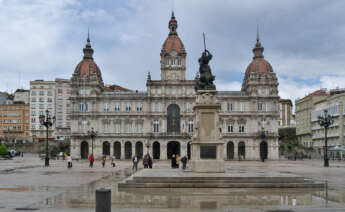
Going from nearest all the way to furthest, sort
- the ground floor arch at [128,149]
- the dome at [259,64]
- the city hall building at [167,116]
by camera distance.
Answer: the city hall building at [167,116], the ground floor arch at [128,149], the dome at [259,64]

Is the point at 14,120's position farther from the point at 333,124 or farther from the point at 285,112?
the point at 285,112

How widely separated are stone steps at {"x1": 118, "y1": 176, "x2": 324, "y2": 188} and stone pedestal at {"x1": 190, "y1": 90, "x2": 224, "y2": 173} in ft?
10.9

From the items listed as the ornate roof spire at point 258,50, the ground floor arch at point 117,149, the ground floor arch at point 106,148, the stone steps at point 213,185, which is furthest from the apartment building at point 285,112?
the stone steps at point 213,185

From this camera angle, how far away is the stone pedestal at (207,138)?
2280 centimetres

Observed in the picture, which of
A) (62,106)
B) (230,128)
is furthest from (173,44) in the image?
(62,106)

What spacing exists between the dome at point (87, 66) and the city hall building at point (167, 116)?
1.36m

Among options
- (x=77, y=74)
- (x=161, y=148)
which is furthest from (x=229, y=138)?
(x=77, y=74)

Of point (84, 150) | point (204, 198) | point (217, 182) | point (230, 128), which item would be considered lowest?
point (84, 150)

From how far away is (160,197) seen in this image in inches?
608

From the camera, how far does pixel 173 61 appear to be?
267 feet

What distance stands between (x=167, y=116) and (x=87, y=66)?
70.2 feet

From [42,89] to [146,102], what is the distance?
2082 inches

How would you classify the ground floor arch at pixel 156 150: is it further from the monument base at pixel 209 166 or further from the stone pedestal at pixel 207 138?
the monument base at pixel 209 166

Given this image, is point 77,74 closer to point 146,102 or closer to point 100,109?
point 100,109
